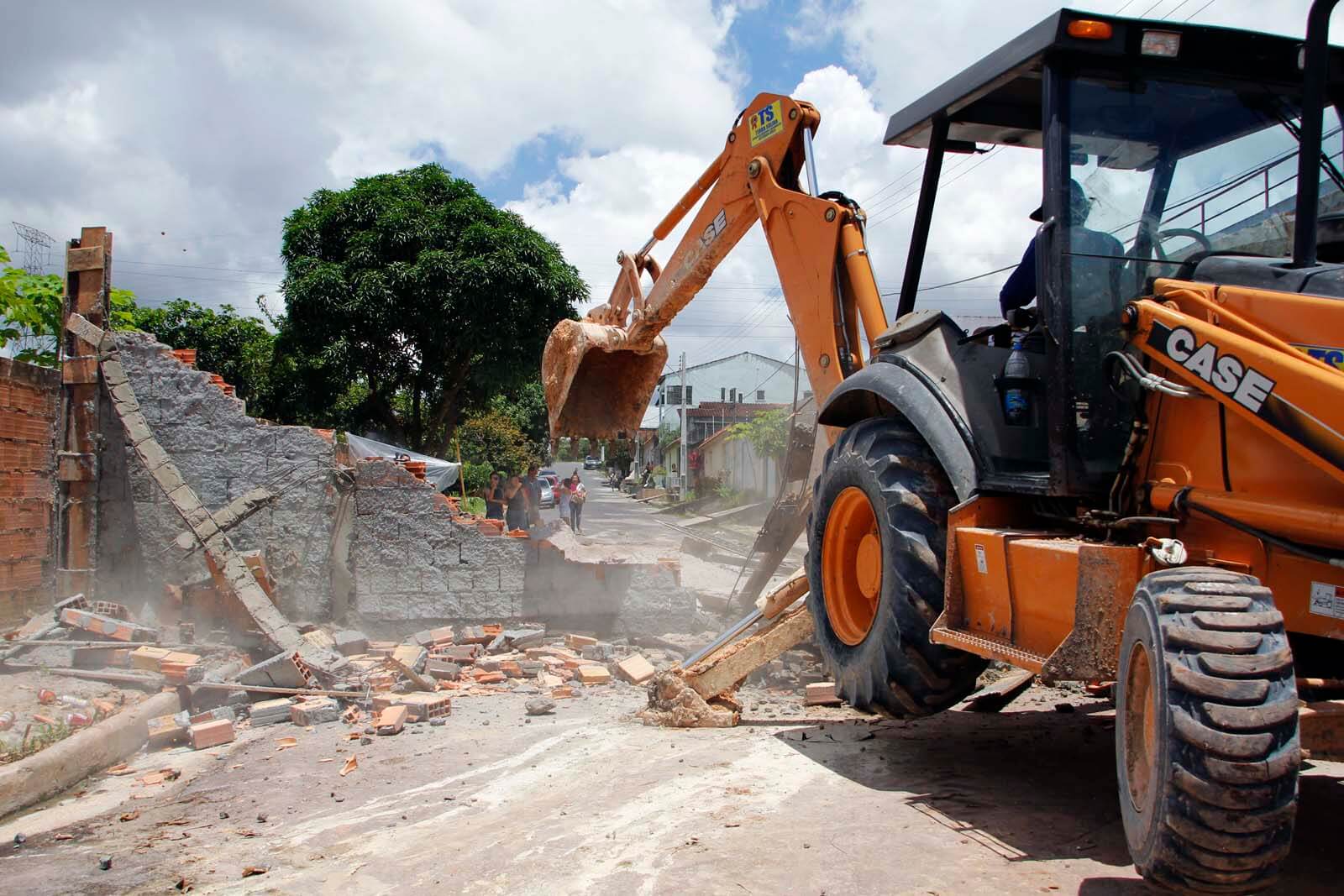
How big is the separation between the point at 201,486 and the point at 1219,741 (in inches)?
348

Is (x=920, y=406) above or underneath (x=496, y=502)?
above

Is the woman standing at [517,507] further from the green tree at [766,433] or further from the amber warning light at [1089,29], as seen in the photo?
the green tree at [766,433]

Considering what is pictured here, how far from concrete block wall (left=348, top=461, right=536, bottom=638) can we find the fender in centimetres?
536

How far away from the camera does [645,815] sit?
4410 mm

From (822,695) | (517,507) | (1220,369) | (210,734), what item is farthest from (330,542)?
(1220,369)

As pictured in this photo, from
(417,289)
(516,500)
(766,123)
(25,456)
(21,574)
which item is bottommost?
(21,574)

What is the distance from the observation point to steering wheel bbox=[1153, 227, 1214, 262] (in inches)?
154

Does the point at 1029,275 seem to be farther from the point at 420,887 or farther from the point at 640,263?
the point at 640,263

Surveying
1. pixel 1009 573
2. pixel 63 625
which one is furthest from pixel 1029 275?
pixel 63 625

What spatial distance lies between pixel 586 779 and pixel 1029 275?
3201mm

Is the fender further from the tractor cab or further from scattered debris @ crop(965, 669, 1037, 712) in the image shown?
scattered debris @ crop(965, 669, 1037, 712)

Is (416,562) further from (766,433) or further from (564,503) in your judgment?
(766,433)

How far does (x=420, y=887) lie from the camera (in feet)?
12.3

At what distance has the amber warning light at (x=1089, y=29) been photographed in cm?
388
